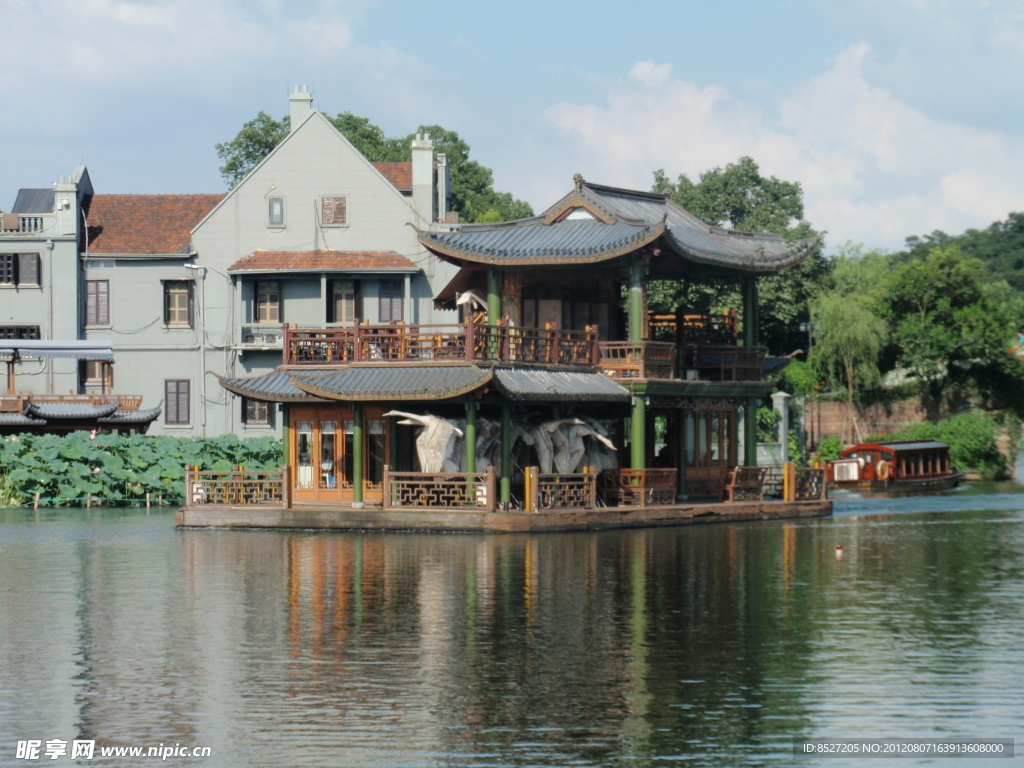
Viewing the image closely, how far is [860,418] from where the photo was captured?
6431 centimetres

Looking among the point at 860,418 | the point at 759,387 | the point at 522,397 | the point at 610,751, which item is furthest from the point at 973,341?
the point at 610,751

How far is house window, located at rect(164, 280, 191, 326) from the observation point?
5440 cm

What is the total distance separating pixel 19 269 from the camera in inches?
2130

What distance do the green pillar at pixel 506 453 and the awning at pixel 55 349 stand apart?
23.6 meters

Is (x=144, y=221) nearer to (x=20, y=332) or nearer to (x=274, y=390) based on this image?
(x=20, y=332)

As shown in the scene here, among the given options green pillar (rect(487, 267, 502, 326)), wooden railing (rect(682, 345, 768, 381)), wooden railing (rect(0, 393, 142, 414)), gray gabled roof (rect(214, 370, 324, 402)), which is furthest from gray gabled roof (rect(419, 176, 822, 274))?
wooden railing (rect(0, 393, 142, 414))

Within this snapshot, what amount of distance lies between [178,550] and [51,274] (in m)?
28.5

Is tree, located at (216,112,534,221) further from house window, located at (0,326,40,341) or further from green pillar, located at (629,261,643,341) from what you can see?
green pillar, located at (629,261,643,341)

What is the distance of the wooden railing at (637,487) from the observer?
33.4 m

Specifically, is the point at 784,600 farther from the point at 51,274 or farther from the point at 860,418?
the point at 860,418

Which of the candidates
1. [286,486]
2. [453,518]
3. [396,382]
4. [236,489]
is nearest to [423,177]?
[236,489]

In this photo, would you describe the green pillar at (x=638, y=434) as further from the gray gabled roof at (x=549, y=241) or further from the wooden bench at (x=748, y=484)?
the wooden bench at (x=748, y=484)

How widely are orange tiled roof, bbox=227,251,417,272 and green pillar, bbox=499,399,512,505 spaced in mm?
20869

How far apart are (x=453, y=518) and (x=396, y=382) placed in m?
3.22
